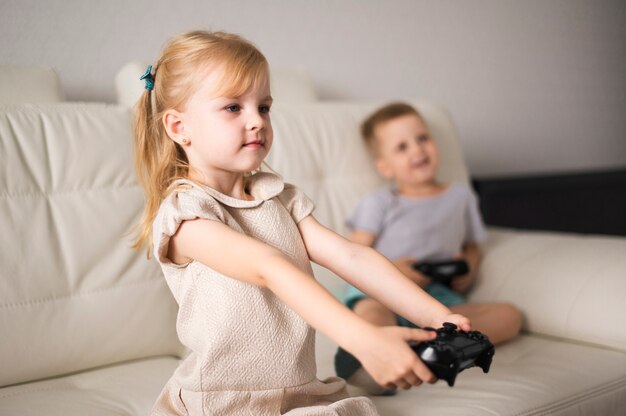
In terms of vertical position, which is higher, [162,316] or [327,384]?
[327,384]

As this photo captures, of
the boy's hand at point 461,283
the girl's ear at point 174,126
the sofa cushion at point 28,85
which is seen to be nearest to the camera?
the girl's ear at point 174,126

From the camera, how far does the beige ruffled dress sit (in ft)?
3.26

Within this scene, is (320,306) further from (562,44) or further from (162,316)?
(562,44)

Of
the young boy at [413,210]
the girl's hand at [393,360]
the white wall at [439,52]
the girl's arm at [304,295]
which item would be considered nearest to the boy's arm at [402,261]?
the young boy at [413,210]

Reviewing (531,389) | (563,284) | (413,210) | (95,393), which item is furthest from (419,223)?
(95,393)

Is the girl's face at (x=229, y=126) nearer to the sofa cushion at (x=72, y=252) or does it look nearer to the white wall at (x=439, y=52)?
the sofa cushion at (x=72, y=252)

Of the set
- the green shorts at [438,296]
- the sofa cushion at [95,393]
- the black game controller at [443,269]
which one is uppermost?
the black game controller at [443,269]

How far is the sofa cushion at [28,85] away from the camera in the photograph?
1431 millimetres

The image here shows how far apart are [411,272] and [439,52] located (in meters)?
1.16

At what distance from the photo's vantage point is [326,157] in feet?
5.81

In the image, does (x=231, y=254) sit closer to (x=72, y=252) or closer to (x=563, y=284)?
(x=72, y=252)

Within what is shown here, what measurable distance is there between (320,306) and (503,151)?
2131mm

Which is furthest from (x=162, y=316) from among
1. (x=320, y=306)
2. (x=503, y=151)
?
(x=503, y=151)

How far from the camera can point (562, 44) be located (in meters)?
2.98
